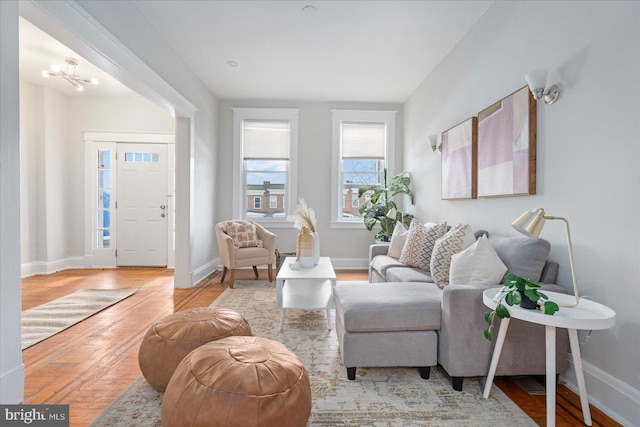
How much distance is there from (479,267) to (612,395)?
0.87 metres

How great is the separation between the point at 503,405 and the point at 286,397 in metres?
1.21

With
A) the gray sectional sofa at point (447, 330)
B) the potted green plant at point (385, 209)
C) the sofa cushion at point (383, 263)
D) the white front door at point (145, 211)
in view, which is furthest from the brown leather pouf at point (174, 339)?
the white front door at point (145, 211)

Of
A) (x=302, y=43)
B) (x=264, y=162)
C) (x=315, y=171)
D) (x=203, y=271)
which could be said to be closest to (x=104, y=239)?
(x=203, y=271)

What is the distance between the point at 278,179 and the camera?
593 centimetres

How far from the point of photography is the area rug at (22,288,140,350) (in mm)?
2850

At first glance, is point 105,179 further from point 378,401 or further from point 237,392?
point 378,401

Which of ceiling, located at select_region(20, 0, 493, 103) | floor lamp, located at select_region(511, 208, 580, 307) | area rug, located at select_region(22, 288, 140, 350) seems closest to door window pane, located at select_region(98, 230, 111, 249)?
area rug, located at select_region(22, 288, 140, 350)

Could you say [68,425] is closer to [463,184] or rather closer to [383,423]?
[383,423]

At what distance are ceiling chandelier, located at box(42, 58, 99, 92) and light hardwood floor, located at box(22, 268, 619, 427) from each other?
2633 mm

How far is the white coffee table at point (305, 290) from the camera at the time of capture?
2926 mm

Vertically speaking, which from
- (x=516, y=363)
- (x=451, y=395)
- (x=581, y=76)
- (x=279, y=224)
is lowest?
(x=451, y=395)

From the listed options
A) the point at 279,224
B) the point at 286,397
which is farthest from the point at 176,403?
the point at 279,224

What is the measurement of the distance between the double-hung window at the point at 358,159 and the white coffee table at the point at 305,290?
223 centimetres

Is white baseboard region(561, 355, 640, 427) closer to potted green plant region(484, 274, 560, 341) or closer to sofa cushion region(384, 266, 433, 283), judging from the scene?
potted green plant region(484, 274, 560, 341)
